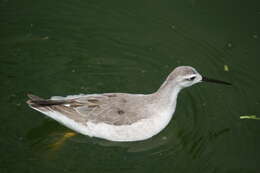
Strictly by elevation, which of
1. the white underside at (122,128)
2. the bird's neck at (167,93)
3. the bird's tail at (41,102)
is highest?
the bird's neck at (167,93)

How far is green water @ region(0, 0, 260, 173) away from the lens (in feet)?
24.9

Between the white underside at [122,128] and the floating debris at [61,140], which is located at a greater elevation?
the white underside at [122,128]

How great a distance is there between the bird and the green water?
29cm

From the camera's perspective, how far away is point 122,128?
7.52 meters

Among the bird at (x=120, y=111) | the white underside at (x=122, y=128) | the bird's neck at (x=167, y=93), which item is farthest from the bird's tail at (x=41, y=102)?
the bird's neck at (x=167, y=93)

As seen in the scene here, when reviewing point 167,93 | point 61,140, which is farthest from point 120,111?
point 61,140

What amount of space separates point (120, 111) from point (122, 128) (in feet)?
0.98

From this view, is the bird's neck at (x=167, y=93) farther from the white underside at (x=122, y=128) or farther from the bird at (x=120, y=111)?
the white underside at (x=122, y=128)

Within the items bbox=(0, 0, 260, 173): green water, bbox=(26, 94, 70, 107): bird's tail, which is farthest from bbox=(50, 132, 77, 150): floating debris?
bbox=(26, 94, 70, 107): bird's tail

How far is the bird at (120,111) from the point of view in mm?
7570

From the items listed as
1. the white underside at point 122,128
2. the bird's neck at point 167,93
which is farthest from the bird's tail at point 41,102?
the bird's neck at point 167,93

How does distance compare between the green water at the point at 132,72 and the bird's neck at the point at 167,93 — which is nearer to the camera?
the green water at the point at 132,72

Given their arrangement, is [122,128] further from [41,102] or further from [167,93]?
[41,102]

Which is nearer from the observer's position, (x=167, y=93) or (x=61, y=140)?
(x=167, y=93)
